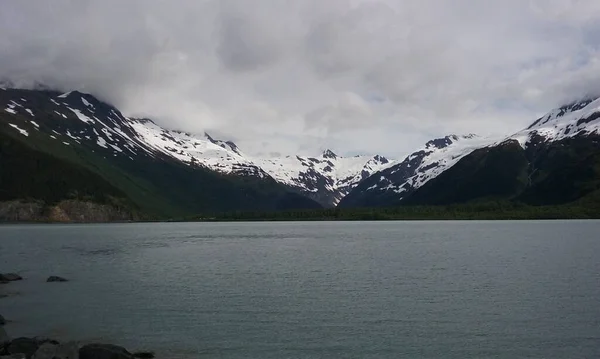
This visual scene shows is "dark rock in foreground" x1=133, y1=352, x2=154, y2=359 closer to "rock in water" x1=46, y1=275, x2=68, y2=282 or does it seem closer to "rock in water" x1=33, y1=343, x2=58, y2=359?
"rock in water" x1=33, y1=343, x2=58, y2=359

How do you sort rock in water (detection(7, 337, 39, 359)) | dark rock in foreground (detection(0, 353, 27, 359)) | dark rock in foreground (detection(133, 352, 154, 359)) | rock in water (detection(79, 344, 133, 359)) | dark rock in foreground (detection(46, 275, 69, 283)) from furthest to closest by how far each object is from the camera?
dark rock in foreground (detection(46, 275, 69, 283)) → dark rock in foreground (detection(133, 352, 154, 359)) → rock in water (detection(7, 337, 39, 359)) → rock in water (detection(79, 344, 133, 359)) → dark rock in foreground (detection(0, 353, 27, 359))

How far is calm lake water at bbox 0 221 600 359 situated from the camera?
45250mm

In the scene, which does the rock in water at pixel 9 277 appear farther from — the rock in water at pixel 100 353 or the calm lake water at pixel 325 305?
the rock in water at pixel 100 353

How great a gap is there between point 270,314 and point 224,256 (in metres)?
66.1

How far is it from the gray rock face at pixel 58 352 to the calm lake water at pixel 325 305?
704 centimetres

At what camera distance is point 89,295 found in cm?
7194

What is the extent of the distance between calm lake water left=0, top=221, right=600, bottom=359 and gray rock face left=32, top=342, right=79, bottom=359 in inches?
277

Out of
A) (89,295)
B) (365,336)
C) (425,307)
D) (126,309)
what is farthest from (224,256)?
(365,336)

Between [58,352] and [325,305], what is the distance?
29.5m

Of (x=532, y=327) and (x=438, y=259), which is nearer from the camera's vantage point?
(x=532, y=327)

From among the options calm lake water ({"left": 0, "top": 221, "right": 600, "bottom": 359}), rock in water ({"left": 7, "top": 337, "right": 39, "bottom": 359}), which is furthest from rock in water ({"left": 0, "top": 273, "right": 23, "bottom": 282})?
rock in water ({"left": 7, "top": 337, "right": 39, "bottom": 359})

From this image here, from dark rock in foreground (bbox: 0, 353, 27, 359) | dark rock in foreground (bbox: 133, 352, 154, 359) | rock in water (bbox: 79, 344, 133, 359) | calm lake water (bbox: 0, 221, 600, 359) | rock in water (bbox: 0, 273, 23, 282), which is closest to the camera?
dark rock in foreground (bbox: 0, 353, 27, 359)

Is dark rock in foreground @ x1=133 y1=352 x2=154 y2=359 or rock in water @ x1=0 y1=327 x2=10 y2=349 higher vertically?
rock in water @ x1=0 y1=327 x2=10 y2=349

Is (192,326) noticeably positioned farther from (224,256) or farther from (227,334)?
(224,256)
